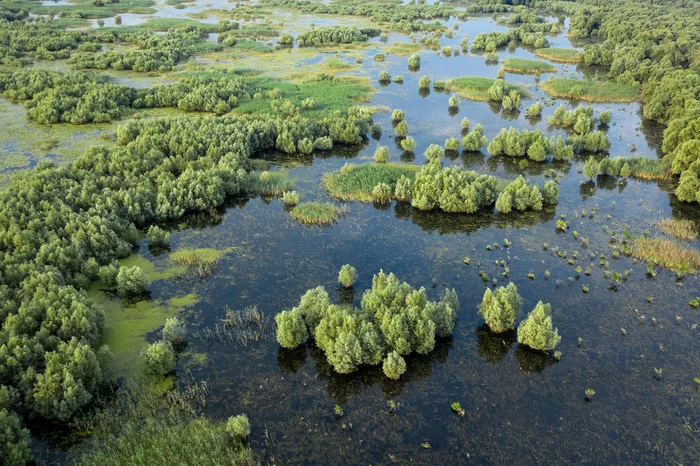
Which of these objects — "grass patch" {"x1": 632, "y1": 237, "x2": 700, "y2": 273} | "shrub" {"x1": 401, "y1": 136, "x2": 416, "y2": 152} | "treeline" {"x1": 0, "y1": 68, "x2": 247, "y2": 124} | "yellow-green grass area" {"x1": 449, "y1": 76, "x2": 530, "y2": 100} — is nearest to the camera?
"grass patch" {"x1": 632, "y1": 237, "x2": 700, "y2": 273}

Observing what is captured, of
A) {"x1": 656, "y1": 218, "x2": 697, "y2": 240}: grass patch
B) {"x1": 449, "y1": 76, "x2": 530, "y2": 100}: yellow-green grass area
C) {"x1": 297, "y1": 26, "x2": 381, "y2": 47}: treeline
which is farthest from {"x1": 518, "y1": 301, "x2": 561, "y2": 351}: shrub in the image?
{"x1": 297, "y1": 26, "x2": 381, "y2": 47}: treeline

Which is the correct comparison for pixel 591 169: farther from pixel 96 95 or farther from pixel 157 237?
pixel 96 95

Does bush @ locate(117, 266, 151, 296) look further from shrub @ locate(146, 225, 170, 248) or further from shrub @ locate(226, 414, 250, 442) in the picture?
shrub @ locate(226, 414, 250, 442)

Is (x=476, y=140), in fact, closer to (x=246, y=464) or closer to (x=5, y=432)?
(x=246, y=464)

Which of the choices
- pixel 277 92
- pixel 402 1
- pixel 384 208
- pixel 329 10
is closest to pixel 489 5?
pixel 402 1

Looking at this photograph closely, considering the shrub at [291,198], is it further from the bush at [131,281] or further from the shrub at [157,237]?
the bush at [131,281]

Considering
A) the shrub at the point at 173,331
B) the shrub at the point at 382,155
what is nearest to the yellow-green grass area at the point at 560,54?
the shrub at the point at 382,155
